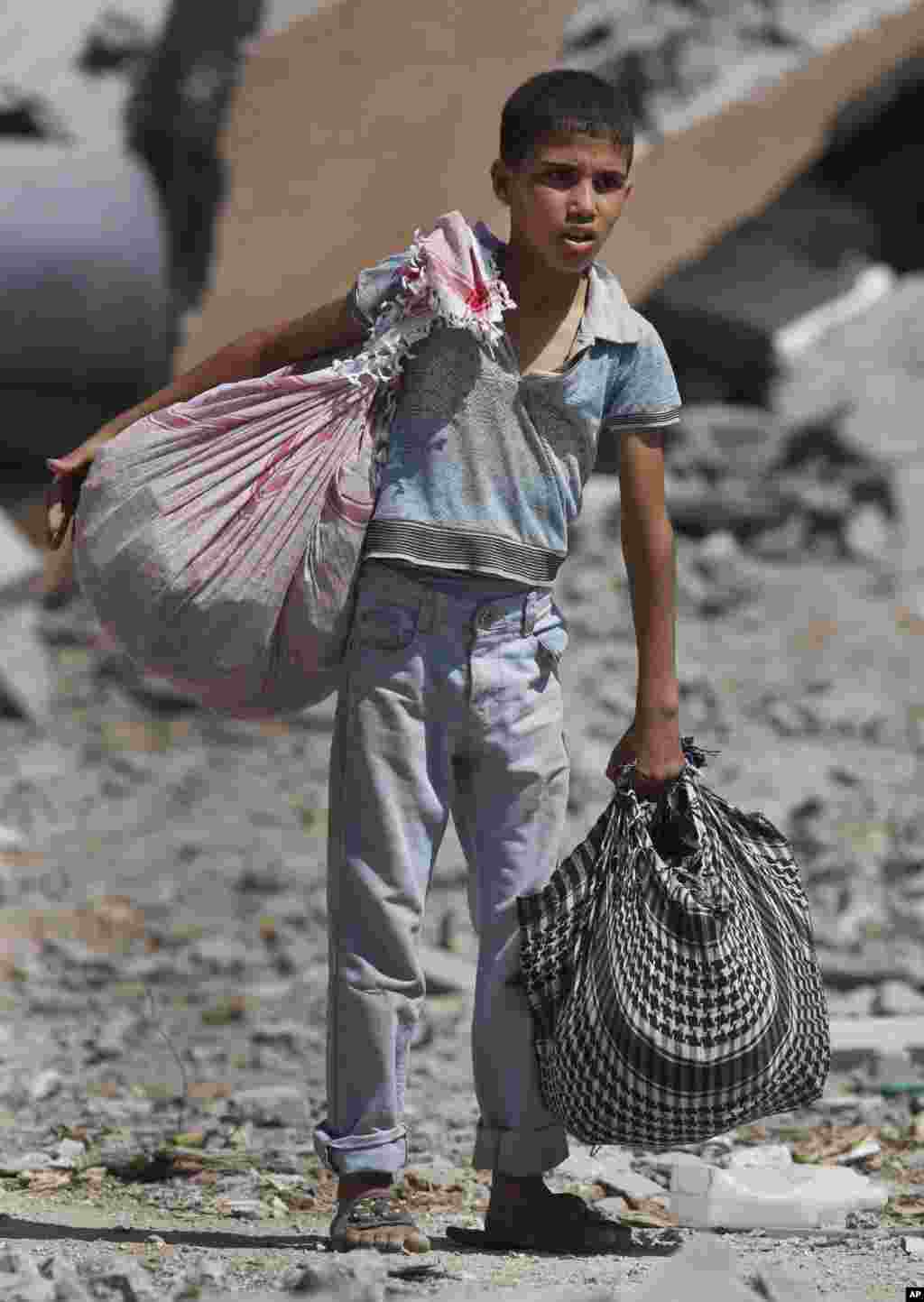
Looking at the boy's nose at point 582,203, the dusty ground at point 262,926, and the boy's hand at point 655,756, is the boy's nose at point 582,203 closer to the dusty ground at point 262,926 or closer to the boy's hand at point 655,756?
the boy's hand at point 655,756

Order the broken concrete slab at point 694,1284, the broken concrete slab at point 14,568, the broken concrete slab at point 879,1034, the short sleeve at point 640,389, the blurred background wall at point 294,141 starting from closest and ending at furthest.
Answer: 1. the broken concrete slab at point 694,1284
2. the short sleeve at point 640,389
3. the broken concrete slab at point 879,1034
4. the blurred background wall at point 294,141
5. the broken concrete slab at point 14,568

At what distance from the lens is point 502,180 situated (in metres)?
2.78

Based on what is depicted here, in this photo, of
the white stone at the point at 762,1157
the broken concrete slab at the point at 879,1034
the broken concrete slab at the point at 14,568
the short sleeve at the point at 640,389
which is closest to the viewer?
the short sleeve at the point at 640,389

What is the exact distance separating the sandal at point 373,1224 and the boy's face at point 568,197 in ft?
4.25

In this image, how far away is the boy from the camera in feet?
8.95

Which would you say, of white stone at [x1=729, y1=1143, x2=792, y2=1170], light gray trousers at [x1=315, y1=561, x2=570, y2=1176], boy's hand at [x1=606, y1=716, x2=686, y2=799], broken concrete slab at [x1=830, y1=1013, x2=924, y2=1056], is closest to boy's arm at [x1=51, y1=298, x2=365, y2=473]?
light gray trousers at [x1=315, y1=561, x2=570, y2=1176]

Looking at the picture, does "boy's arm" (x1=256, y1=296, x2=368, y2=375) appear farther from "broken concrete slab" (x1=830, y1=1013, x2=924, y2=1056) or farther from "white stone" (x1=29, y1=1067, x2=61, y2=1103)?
"broken concrete slab" (x1=830, y1=1013, x2=924, y2=1056)

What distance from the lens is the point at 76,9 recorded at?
8.32 metres

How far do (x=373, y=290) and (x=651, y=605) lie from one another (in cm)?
58

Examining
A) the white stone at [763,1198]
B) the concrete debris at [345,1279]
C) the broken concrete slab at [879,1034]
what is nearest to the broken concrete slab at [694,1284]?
the concrete debris at [345,1279]

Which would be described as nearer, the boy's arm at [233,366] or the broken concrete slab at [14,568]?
the boy's arm at [233,366]

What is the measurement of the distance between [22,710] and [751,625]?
2.79m

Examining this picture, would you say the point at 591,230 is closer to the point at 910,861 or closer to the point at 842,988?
the point at 842,988

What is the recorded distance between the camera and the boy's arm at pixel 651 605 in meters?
2.81
